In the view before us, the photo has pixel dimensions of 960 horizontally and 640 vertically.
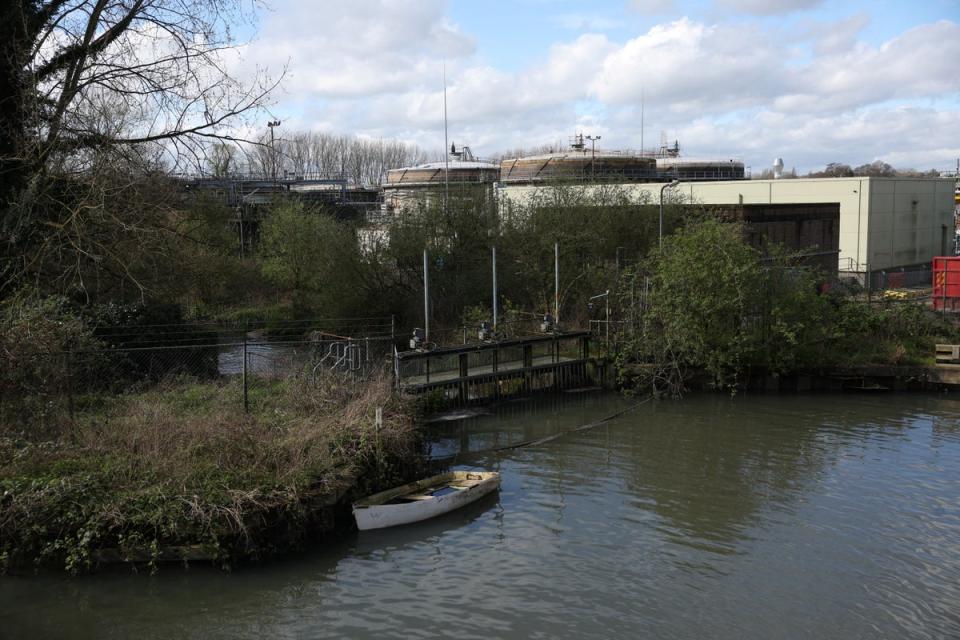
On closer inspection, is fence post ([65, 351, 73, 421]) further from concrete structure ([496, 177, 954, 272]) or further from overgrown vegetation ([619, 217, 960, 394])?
concrete structure ([496, 177, 954, 272])

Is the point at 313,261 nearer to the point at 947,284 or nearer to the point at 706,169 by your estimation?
the point at 947,284

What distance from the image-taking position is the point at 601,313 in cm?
3105

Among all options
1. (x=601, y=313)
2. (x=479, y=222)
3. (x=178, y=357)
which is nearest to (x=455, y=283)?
(x=479, y=222)

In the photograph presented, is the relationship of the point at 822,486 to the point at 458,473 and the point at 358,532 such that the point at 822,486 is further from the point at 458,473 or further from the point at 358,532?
the point at 358,532

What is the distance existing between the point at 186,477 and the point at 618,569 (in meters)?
6.62

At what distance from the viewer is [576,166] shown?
56.3m

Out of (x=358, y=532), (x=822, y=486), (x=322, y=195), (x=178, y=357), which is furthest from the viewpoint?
(x=322, y=195)

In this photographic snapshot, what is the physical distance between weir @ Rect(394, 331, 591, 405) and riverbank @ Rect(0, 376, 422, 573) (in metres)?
7.05

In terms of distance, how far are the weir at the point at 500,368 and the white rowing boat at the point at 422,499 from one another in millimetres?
6254

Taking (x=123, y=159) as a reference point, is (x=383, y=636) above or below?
below

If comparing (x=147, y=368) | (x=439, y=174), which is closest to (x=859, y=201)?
(x=439, y=174)

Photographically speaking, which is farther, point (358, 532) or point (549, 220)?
point (549, 220)

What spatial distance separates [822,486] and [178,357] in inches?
608

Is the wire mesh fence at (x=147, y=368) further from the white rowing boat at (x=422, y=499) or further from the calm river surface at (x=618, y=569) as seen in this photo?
the calm river surface at (x=618, y=569)
